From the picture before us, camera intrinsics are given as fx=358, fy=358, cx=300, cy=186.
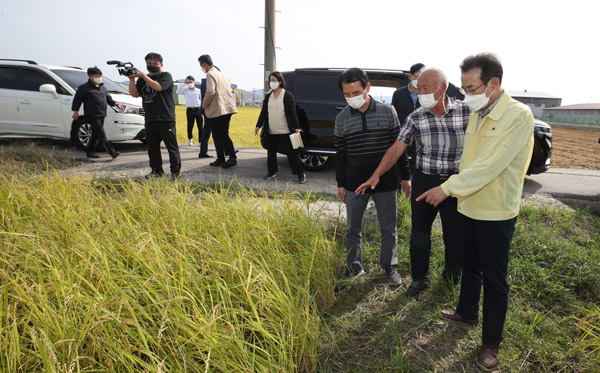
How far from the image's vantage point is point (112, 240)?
230 centimetres

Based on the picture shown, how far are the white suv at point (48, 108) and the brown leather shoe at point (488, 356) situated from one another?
7985 mm

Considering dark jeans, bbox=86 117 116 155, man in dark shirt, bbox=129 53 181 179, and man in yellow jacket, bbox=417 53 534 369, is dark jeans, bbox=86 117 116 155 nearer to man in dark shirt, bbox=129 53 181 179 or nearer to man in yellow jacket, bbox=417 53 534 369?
man in dark shirt, bbox=129 53 181 179

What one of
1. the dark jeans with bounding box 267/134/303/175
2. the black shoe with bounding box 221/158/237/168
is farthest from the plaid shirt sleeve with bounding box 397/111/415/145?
the black shoe with bounding box 221/158/237/168

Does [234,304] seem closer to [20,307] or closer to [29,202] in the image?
[20,307]

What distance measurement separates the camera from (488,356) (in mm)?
1980

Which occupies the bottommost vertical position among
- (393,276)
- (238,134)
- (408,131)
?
(393,276)

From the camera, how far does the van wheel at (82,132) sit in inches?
310

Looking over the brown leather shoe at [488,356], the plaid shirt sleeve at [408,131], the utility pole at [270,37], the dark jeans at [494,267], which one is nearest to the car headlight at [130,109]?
the utility pole at [270,37]

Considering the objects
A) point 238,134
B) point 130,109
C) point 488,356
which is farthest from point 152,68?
point 238,134

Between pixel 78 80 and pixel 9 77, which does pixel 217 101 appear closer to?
pixel 78 80

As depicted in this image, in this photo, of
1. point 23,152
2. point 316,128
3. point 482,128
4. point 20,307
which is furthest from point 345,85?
point 23,152

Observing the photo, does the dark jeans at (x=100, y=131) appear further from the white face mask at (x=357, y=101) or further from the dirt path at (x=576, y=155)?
the dirt path at (x=576, y=155)

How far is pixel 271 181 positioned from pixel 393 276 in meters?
3.42

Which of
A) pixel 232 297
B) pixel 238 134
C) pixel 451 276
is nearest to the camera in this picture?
pixel 232 297
